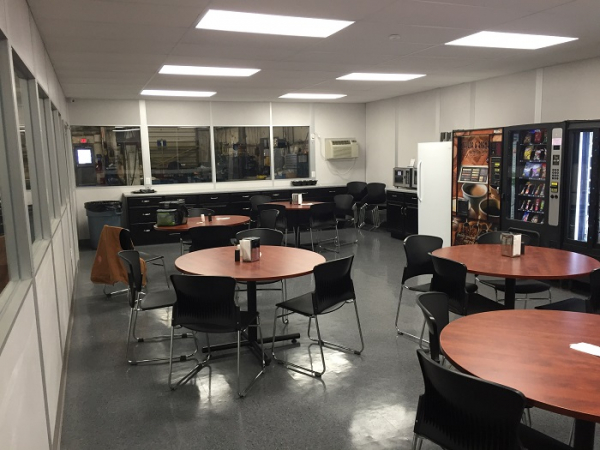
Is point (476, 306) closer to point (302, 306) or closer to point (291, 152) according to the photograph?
point (302, 306)

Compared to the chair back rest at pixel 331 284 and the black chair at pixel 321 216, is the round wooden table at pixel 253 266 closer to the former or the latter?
the chair back rest at pixel 331 284

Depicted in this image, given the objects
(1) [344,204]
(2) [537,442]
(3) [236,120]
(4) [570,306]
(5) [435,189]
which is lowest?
(2) [537,442]

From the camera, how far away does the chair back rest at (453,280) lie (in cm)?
352

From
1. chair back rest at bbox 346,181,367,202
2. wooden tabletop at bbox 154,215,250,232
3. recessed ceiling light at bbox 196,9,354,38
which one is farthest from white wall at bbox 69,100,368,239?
recessed ceiling light at bbox 196,9,354,38

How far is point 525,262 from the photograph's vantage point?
3.79 meters

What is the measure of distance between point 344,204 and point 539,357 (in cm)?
676

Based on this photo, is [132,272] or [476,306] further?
[132,272]

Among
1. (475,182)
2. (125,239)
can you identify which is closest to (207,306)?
(125,239)

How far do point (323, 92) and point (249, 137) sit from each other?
232 cm

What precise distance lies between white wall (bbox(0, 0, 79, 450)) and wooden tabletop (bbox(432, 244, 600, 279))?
289 centimetres

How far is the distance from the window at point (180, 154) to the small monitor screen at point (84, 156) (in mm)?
1159

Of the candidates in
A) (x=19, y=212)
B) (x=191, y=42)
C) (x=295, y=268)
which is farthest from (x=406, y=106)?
(x=19, y=212)

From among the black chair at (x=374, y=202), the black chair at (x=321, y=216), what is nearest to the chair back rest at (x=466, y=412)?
the black chair at (x=321, y=216)

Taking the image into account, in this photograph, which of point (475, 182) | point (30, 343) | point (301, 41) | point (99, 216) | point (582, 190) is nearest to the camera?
point (30, 343)
